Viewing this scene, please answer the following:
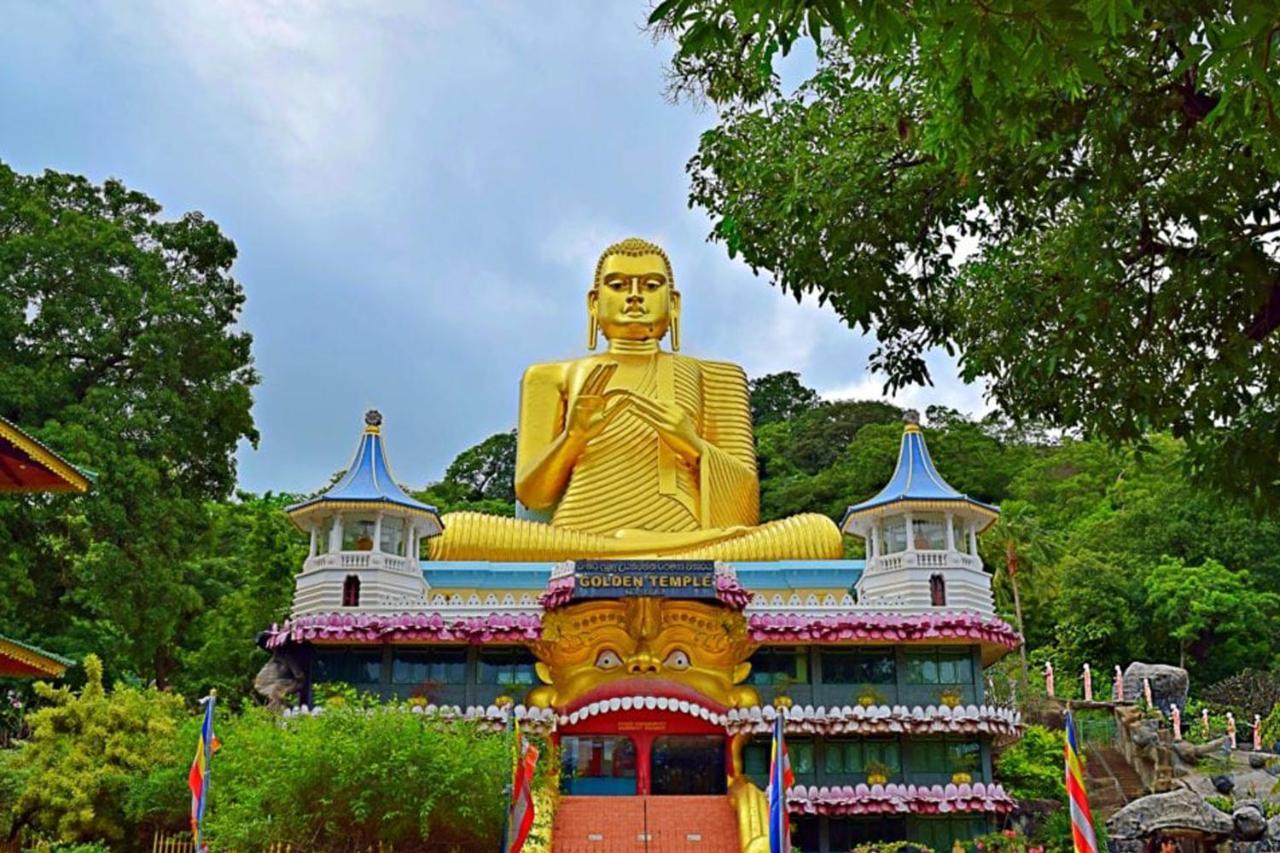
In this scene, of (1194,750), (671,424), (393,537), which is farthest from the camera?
(1194,750)

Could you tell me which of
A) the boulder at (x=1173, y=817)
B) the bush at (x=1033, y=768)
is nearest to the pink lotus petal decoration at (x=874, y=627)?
the boulder at (x=1173, y=817)

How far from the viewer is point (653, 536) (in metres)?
24.2

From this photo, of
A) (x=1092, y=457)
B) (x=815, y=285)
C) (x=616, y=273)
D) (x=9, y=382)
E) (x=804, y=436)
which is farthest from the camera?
(x=804, y=436)

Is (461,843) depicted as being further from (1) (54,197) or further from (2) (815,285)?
(1) (54,197)

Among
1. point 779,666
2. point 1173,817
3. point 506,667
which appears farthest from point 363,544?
point 1173,817

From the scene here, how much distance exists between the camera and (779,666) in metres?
21.8

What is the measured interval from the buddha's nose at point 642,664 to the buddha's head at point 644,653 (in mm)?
16

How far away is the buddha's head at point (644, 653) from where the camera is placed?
21.0 meters

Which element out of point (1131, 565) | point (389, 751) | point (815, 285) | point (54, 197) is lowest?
point (389, 751)

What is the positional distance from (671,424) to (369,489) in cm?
597

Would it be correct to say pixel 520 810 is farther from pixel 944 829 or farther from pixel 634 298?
pixel 634 298

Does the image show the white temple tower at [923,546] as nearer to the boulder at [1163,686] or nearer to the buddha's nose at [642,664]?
the buddha's nose at [642,664]

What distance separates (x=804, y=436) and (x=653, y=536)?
27248mm

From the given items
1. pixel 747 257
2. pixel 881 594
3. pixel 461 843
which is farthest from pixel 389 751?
pixel 881 594
